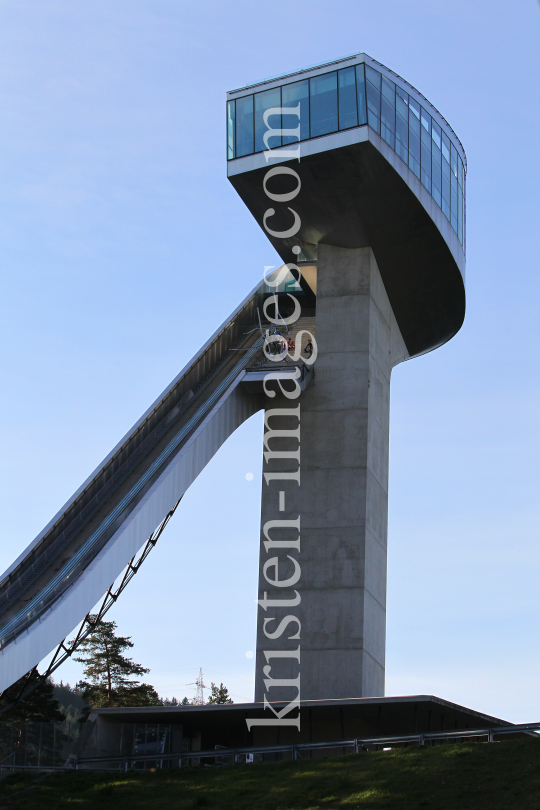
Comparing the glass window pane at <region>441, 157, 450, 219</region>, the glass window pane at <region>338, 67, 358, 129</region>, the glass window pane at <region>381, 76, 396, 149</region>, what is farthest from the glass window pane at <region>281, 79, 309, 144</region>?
the glass window pane at <region>441, 157, 450, 219</region>

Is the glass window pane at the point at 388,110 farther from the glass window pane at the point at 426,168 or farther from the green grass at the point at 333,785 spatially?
the green grass at the point at 333,785

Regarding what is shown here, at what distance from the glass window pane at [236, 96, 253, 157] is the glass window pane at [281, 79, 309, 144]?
1087 millimetres

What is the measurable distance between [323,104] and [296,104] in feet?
3.16

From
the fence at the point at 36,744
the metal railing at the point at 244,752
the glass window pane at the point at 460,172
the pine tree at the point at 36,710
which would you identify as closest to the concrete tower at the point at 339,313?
the glass window pane at the point at 460,172

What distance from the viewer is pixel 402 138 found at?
99.5 ft

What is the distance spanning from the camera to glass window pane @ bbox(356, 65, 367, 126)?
1129 inches

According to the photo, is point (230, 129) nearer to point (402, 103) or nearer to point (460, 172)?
point (402, 103)

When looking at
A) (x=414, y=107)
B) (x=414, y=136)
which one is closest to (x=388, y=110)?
(x=414, y=136)

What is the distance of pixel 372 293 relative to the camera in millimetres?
30672

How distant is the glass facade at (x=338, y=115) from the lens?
29.1m

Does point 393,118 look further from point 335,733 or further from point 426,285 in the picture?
point 335,733

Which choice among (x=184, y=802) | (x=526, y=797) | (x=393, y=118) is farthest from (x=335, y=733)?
(x=393, y=118)

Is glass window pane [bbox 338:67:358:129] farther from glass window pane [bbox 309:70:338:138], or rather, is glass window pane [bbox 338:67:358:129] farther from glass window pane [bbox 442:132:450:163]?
glass window pane [bbox 442:132:450:163]

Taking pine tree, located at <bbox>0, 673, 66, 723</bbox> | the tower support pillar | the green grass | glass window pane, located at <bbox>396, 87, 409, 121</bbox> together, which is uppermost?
glass window pane, located at <bbox>396, 87, 409, 121</bbox>
